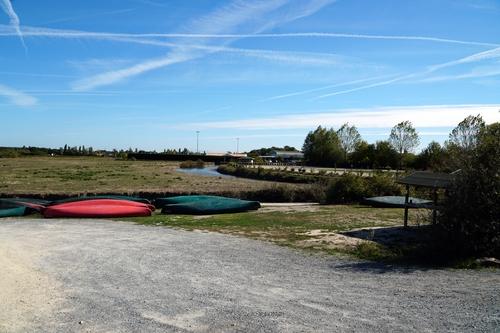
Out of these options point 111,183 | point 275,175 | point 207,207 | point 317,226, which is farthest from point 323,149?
point 317,226

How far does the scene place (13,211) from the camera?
21141 mm

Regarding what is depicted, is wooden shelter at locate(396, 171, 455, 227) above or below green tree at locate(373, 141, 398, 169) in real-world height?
below

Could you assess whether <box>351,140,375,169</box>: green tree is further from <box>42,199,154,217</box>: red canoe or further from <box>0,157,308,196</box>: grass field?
<box>42,199,154,217</box>: red canoe

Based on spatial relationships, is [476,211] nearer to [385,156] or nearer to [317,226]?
[317,226]

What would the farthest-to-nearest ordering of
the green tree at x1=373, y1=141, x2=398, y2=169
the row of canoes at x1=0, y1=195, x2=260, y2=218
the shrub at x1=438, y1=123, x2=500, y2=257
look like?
the green tree at x1=373, y1=141, x2=398, y2=169
the row of canoes at x1=0, y1=195, x2=260, y2=218
the shrub at x1=438, y1=123, x2=500, y2=257

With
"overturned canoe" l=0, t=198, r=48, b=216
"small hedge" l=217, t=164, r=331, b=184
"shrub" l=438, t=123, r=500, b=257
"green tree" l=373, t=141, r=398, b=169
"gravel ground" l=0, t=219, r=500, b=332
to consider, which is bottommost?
"overturned canoe" l=0, t=198, r=48, b=216

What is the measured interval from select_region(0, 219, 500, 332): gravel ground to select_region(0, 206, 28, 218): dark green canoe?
9236 millimetres

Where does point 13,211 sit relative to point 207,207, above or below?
below

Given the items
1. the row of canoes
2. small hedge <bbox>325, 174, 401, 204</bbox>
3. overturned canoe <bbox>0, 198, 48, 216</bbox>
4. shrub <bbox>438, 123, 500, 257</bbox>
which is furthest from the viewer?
small hedge <bbox>325, 174, 401, 204</bbox>

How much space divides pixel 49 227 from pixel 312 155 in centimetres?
7998

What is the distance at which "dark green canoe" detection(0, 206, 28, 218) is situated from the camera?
20828 mm

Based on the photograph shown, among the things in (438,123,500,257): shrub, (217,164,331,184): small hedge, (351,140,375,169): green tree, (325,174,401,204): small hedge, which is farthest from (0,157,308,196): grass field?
(351,140,375,169): green tree

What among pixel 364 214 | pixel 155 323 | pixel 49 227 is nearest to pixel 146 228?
pixel 49 227

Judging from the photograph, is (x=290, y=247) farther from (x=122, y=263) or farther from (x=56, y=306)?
(x=56, y=306)
